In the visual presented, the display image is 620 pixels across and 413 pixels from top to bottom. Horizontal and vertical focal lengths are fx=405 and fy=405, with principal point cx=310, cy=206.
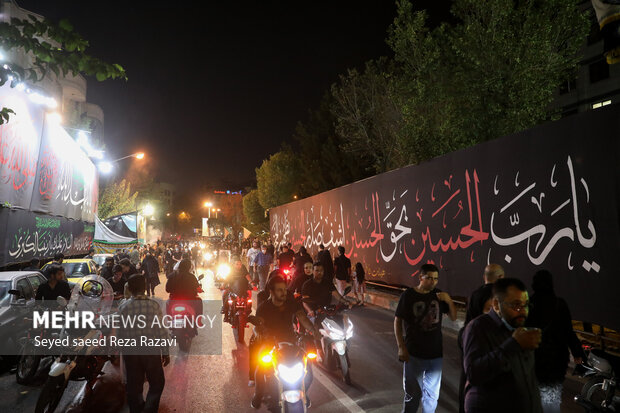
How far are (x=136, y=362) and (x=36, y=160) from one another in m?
13.6

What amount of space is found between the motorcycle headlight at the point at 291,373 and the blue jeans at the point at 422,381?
43.2 inches

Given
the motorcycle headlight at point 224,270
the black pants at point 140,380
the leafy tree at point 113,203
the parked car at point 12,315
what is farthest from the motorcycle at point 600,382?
the leafy tree at point 113,203

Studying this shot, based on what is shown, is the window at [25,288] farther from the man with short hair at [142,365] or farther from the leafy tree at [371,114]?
the leafy tree at [371,114]

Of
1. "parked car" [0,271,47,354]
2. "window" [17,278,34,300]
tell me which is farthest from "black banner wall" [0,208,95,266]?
"parked car" [0,271,47,354]

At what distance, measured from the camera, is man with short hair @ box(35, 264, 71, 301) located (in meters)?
6.86

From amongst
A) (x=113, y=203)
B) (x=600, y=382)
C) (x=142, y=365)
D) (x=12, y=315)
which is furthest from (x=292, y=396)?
(x=113, y=203)

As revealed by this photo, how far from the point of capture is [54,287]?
7.03m

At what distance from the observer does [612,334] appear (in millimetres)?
8547

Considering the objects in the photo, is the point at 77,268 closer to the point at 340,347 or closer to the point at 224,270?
the point at 224,270

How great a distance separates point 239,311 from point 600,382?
6.30 metres

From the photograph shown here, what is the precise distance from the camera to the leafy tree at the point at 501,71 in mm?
11406

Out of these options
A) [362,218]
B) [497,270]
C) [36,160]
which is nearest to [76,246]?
[36,160]

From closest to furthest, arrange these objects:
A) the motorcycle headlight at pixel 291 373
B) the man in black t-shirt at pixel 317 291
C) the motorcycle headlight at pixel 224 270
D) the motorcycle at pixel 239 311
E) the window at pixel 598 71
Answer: the motorcycle headlight at pixel 291 373
the man in black t-shirt at pixel 317 291
the motorcycle at pixel 239 311
the motorcycle headlight at pixel 224 270
the window at pixel 598 71

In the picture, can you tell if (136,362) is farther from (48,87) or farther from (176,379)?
(48,87)
